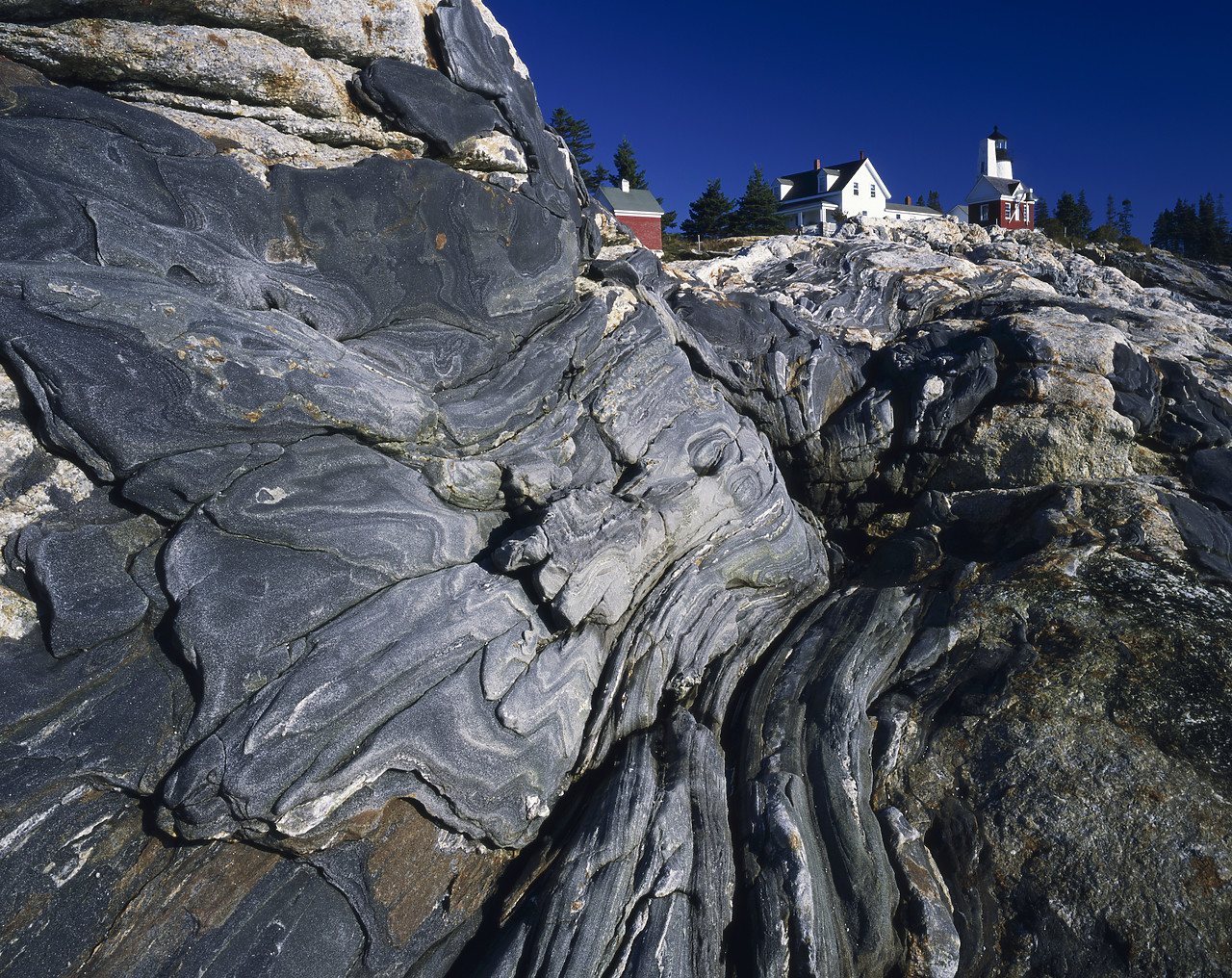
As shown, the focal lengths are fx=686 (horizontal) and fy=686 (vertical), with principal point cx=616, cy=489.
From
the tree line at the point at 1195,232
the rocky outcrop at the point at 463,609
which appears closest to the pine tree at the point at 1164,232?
the tree line at the point at 1195,232

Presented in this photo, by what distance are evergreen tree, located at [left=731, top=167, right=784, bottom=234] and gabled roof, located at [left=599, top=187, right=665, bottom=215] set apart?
4344 mm

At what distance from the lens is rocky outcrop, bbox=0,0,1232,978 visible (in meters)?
3.18

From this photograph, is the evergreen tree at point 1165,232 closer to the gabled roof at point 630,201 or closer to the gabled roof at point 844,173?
the gabled roof at point 844,173

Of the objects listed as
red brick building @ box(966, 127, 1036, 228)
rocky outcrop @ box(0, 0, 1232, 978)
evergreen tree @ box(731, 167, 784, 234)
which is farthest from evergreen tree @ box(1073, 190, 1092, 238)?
rocky outcrop @ box(0, 0, 1232, 978)

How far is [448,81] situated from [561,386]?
256 cm

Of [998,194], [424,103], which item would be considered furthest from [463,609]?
[998,194]

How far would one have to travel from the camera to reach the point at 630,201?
3403 cm

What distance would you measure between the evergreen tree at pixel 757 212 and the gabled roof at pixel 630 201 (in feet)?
14.3

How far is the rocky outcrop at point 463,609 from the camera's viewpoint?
318cm

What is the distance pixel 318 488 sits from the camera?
394 cm

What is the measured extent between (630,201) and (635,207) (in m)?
0.54

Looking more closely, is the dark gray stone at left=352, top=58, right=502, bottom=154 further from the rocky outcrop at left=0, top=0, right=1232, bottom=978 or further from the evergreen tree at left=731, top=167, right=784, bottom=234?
the evergreen tree at left=731, top=167, right=784, bottom=234

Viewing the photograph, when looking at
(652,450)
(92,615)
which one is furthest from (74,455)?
(652,450)

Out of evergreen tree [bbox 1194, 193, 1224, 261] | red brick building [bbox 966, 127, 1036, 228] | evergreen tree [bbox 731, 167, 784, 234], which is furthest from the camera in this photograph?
red brick building [bbox 966, 127, 1036, 228]
